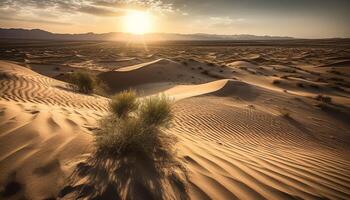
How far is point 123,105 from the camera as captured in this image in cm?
518

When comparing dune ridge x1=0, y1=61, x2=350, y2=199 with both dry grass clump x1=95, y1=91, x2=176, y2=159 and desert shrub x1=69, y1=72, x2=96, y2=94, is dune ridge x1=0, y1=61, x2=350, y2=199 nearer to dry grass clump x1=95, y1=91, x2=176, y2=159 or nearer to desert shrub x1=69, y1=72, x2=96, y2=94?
dry grass clump x1=95, y1=91, x2=176, y2=159

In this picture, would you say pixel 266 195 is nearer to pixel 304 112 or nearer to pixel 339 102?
pixel 304 112

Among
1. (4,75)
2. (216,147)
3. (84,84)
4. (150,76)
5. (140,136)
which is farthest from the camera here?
(150,76)

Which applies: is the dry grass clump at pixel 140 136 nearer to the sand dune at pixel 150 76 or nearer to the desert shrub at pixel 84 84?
the desert shrub at pixel 84 84

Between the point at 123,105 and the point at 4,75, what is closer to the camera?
the point at 123,105

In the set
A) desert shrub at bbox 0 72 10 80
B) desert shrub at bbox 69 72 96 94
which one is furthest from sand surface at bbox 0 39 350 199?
desert shrub at bbox 69 72 96 94

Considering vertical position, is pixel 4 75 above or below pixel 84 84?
above

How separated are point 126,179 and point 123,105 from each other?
2.69m

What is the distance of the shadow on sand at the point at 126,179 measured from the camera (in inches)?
96.6

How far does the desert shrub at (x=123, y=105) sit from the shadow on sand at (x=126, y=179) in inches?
77.9

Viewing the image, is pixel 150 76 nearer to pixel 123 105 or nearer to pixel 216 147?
pixel 123 105

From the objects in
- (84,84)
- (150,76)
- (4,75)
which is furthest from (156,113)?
(150,76)

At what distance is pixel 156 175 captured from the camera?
2877 millimetres

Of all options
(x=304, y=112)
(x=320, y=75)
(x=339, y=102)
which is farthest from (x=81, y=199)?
(x=320, y=75)
